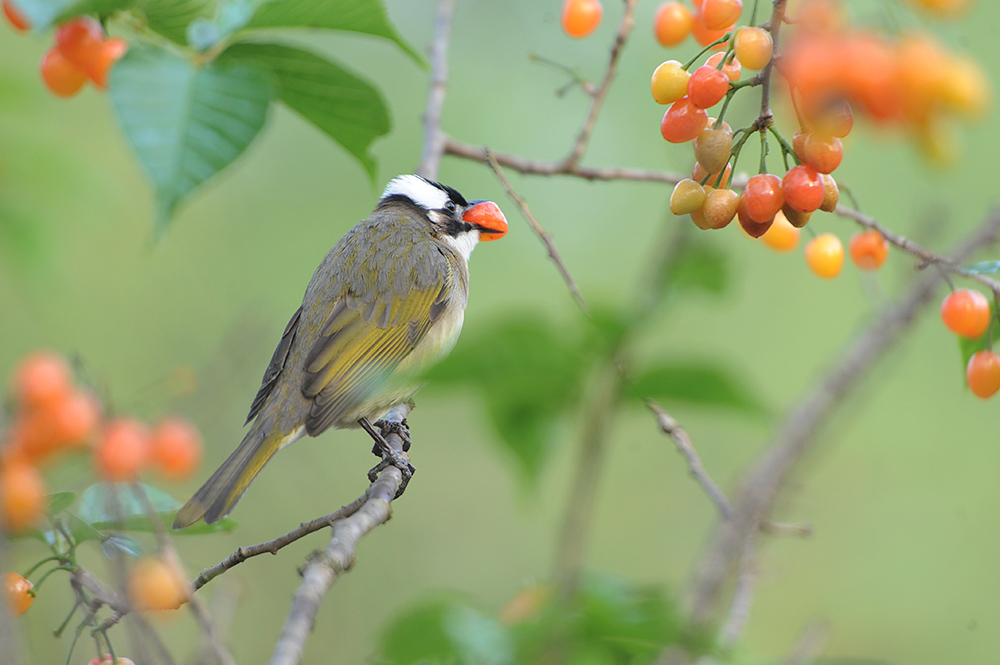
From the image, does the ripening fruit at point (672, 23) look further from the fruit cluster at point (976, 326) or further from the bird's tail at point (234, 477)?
the bird's tail at point (234, 477)

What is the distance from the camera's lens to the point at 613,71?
2865mm

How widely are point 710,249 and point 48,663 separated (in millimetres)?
2486

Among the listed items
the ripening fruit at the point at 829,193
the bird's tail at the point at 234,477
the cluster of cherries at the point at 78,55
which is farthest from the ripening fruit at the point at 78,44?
the ripening fruit at the point at 829,193

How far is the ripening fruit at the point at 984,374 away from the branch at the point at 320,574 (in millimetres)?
1316

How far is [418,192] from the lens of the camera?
4.22 m

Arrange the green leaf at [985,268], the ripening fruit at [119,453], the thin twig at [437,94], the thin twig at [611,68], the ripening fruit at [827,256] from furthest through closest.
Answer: the thin twig at [437,94] < the thin twig at [611,68] < the ripening fruit at [827,256] < the green leaf at [985,268] < the ripening fruit at [119,453]

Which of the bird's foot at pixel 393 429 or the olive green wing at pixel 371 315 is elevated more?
the olive green wing at pixel 371 315

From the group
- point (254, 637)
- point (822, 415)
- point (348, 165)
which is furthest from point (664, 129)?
point (348, 165)

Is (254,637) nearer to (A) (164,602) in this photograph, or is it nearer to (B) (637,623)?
(A) (164,602)

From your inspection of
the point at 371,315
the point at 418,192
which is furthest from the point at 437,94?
the point at 371,315

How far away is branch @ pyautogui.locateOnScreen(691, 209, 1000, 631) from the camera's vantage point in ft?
3.54

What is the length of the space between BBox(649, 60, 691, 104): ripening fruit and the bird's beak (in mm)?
2461

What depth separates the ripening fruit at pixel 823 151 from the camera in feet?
5.16

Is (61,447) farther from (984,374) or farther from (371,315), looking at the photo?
(371,315)
